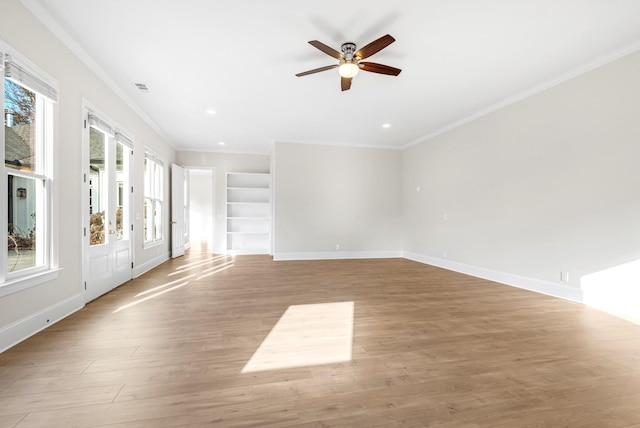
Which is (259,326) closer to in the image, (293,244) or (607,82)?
(293,244)

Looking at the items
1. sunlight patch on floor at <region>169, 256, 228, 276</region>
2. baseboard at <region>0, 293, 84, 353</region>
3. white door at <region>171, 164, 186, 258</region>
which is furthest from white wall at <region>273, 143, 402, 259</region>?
baseboard at <region>0, 293, 84, 353</region>

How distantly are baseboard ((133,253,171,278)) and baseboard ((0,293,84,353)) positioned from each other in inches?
69.2

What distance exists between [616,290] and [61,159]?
6244mm

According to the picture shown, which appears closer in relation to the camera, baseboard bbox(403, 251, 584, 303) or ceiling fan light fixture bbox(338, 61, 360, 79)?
ceiling fan light fixture bbox(338, 61, 360, 79)

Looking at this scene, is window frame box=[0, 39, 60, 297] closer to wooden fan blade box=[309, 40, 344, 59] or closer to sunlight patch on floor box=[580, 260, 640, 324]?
wooden fan blade box=[309, 40, 344, 59]

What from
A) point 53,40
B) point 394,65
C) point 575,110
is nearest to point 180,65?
point 53,40

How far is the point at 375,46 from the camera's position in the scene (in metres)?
2.78

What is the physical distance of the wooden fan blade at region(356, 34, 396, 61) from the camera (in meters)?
2.60

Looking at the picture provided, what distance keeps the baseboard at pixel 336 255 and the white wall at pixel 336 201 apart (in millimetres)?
22

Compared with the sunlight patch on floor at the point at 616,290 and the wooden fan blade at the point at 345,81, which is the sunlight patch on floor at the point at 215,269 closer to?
the wooden fan blade at the point at 345,81

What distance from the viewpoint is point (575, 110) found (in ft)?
12.2

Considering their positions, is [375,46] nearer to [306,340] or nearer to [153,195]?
[306,340]

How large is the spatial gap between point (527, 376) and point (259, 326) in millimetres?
2183

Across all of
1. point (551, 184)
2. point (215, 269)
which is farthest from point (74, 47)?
point (551, 184)
